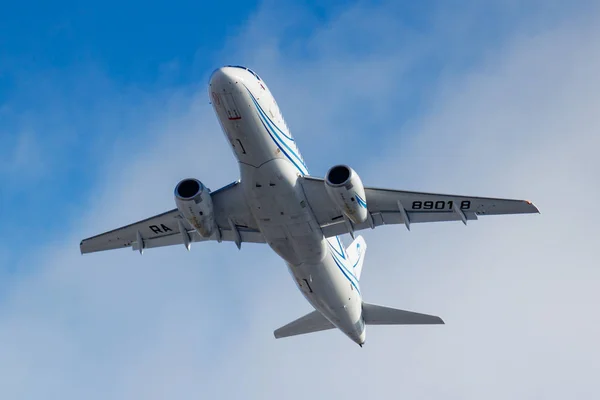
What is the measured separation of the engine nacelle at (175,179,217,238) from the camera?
26609 mm

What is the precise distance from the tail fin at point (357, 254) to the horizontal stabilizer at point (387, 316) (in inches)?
65.9

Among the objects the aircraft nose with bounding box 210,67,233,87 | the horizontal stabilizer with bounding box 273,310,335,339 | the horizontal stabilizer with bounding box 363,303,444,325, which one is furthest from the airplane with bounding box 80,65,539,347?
the horizontal stabilizer with bounding box 273,310,335,339

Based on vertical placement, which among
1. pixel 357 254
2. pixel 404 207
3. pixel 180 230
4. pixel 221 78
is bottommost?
pixel 404 207

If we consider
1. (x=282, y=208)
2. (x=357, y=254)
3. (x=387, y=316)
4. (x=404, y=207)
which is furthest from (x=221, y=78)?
(x=357, y=254)

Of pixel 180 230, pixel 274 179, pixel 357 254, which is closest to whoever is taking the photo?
pixel 274 179

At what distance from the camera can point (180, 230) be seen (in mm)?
30094

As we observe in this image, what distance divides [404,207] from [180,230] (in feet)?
29.1

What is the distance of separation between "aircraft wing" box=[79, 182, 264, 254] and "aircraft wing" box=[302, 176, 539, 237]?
282 centimetres

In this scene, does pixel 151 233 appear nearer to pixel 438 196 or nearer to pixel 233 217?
pixel 233 217

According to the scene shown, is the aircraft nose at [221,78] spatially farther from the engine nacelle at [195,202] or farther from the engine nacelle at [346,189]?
the engine nacelle at [346,189]

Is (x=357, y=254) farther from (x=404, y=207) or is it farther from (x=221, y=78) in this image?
(x=221, y=78)

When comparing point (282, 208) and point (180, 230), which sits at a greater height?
point (180, 230)

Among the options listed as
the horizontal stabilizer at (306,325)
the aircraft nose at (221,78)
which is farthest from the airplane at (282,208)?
the horizontal stabilizer at (306,325)

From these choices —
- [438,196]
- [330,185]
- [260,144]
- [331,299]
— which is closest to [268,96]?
[260,144]
